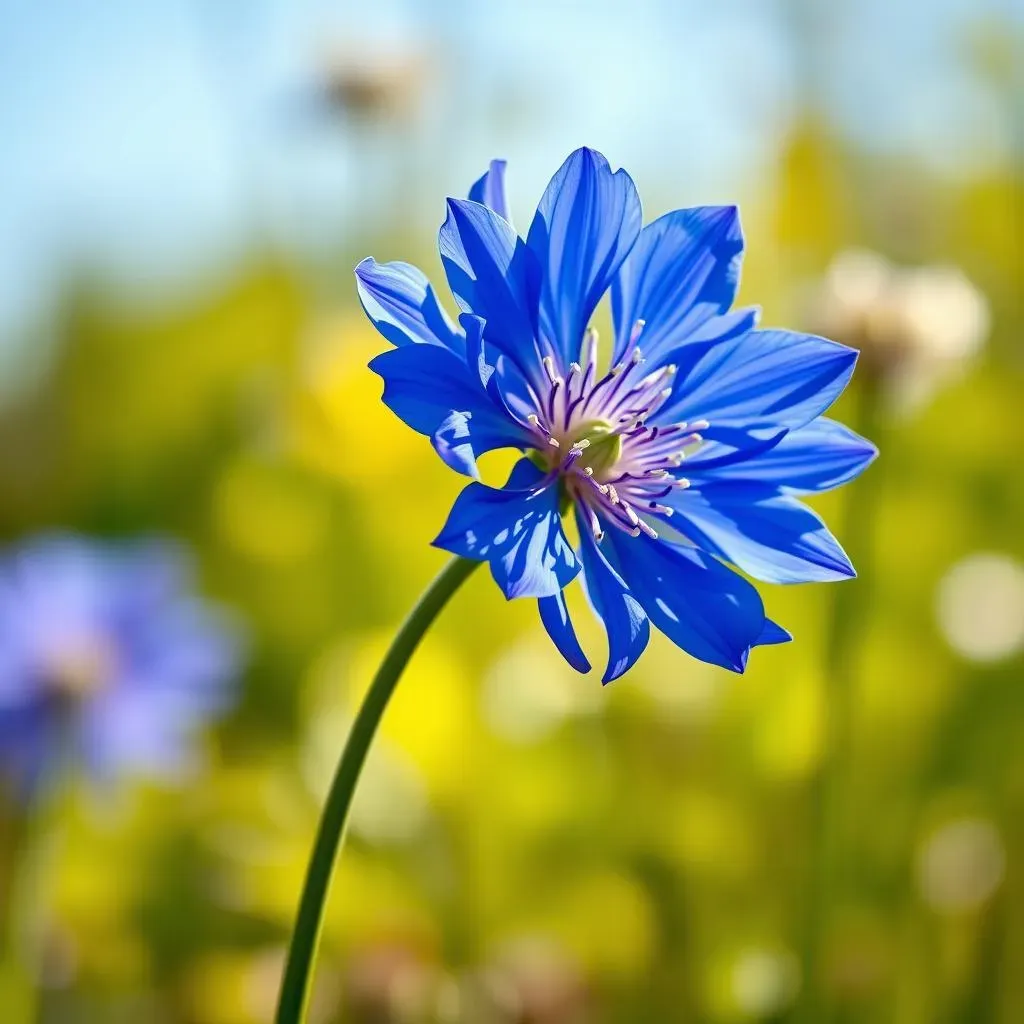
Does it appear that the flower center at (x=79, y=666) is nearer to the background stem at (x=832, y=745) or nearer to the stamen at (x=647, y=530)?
the background stem at (x=832, y=745)

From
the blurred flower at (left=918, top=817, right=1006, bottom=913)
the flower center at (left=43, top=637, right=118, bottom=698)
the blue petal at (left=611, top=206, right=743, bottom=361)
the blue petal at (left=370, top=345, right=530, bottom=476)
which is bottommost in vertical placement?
the blurred flower at (left=918, top=817, right=1006, bottom=913)

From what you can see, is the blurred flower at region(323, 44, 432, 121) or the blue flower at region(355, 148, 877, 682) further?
the blurred flower at region(323, 44, 432, 121)

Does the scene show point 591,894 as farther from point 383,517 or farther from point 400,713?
point 383,517

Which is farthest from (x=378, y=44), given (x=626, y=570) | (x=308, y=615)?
(x=626, y=570)

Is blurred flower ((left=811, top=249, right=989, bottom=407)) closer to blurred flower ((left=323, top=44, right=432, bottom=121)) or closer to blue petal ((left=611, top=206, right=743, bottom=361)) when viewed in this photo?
blue petal ((left=611, top=206, right=743, bottom=361))

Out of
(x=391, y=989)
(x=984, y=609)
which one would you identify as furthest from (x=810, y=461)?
(x=984, y=609)

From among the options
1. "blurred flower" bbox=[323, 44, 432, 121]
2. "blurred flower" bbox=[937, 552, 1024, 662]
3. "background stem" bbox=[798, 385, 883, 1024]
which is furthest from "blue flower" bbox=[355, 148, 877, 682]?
"blurred flower" bbox=[323, 44, 432, 121]

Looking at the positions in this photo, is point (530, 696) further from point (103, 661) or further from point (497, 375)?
point (497, 375)
